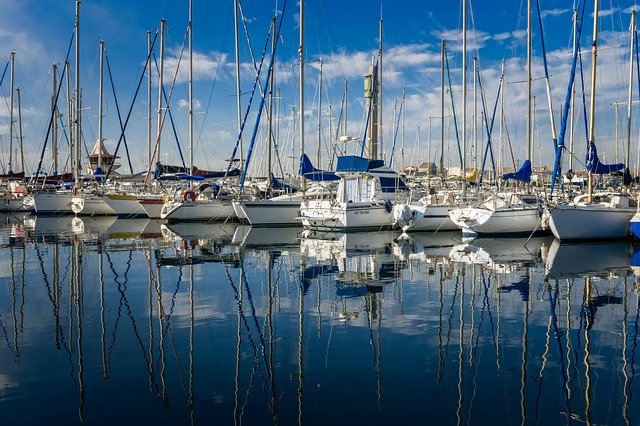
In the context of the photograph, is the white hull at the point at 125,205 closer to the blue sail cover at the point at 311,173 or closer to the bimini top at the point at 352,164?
the blue sail cover at the point at 311,173

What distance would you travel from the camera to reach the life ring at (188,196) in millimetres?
34906

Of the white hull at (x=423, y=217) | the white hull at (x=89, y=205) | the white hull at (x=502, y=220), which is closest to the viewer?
the white hull at (x=502, y=220)

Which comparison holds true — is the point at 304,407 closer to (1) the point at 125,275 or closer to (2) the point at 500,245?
(1) the point at 125,275

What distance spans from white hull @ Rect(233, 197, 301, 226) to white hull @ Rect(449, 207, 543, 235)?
9.68 metres

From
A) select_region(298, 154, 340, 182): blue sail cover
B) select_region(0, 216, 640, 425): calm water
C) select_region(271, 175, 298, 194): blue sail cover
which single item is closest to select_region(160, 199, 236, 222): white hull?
select_region(271, 175, 298, 194): blue sail cover

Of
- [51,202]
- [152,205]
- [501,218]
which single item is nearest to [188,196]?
[152,205]

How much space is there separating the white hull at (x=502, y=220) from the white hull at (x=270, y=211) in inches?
381

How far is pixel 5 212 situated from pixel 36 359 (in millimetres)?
45651

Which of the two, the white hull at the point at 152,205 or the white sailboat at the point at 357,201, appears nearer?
the white sailboat at the point at 357,201

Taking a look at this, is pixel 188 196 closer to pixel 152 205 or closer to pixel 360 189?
pixel 152 205

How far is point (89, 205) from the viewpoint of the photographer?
40.5 metres

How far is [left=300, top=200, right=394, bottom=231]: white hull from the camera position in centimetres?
2805

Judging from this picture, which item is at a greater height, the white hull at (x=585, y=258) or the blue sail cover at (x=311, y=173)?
the blue sail cover at (x=311, y=173)

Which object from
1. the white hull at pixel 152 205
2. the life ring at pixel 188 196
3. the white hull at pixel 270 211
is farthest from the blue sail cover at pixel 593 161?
the white hull at pixel 152 205
